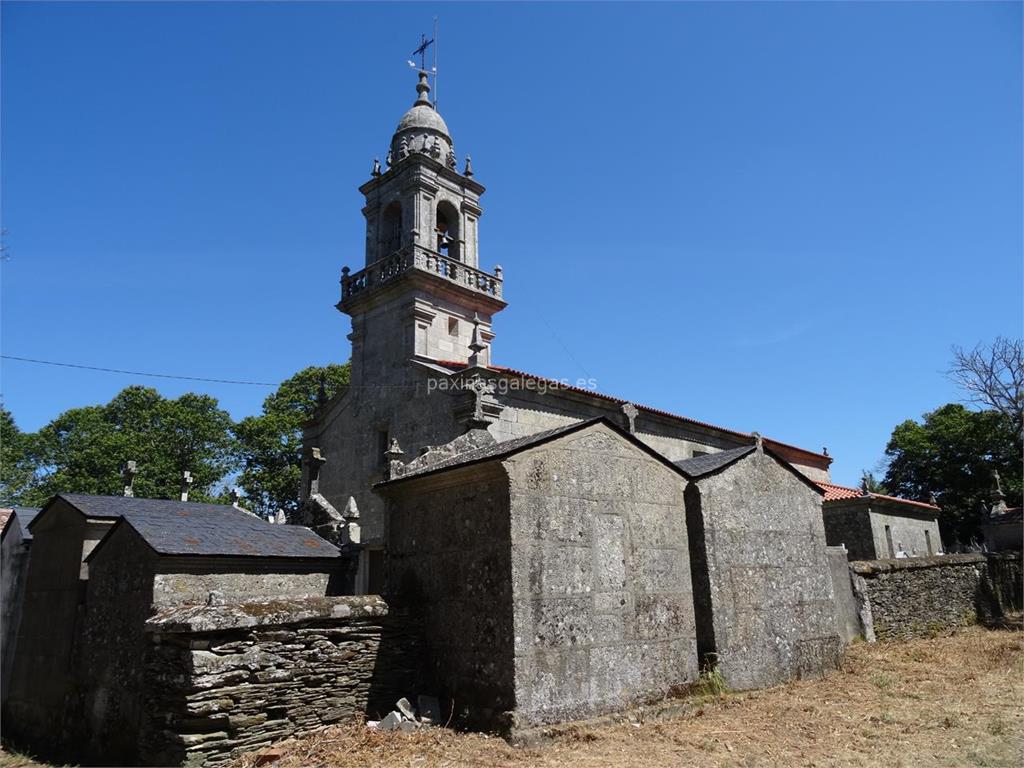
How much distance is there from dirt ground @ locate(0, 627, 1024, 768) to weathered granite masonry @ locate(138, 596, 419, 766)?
0.92ft

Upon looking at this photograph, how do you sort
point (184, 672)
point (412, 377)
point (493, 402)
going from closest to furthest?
1. point (184, 672)
2. point (493, 402)
3. point (412, 377)

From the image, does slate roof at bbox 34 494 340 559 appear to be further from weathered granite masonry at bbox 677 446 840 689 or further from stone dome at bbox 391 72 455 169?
stone dome at bbox 391 72 455 169

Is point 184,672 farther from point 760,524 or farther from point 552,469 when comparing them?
point 760,524

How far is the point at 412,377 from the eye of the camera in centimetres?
1850

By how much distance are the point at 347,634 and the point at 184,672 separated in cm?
171

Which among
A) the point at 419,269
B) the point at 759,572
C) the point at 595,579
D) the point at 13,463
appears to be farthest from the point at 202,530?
the point at 13,463

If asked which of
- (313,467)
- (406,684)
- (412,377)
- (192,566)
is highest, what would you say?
(412,377)

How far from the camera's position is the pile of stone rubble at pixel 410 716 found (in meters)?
7.07

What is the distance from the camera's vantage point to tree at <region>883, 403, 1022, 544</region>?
3391cm

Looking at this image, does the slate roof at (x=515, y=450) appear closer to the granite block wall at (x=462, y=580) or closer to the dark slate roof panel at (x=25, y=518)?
the granite block wall at (x=462, y=580)

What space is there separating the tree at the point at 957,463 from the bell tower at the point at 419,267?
26322mm

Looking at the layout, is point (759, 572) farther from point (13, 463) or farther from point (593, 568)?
point (13, 463)

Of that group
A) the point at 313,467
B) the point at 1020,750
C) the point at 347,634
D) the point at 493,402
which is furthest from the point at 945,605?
the point at 313,467

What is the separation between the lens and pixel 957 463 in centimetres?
3638
